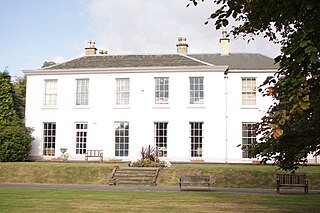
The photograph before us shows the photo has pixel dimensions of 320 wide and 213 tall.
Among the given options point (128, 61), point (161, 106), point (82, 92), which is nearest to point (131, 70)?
point (128, 61)

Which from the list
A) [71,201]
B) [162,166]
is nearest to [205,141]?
[162,166]

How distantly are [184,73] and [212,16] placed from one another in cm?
2691

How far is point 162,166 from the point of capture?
87.9 ft

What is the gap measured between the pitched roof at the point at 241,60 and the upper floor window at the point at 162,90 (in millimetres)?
4802

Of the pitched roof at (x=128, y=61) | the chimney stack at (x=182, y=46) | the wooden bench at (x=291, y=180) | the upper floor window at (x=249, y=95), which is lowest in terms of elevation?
the wooden bench at (x=291, y=180)

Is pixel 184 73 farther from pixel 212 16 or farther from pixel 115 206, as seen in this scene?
pixel 212 16

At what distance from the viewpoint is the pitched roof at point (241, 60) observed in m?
34.3

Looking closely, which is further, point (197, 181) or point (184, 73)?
point (184, 73)

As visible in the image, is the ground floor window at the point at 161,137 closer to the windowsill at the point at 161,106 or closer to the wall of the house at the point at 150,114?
the wall of the house at the point at 150,114

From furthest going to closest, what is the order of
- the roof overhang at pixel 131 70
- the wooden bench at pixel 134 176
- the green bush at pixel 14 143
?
the roof overhang at pixel 131 70 → the green bush at pixel 14 143 → the wooden bench at pixel 134 176

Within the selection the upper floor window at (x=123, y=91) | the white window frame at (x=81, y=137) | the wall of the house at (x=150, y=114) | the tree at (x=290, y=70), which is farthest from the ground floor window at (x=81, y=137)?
the tree at (x=290, y=70)

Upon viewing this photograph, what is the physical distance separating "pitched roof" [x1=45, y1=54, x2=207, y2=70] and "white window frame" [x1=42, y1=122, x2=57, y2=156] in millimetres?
4829

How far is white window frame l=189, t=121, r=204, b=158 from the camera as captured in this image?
33469mm

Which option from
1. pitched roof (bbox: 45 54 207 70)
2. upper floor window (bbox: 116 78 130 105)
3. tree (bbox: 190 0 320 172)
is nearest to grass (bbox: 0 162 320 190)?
upper floor window (bbox: 116 78 130 105)
